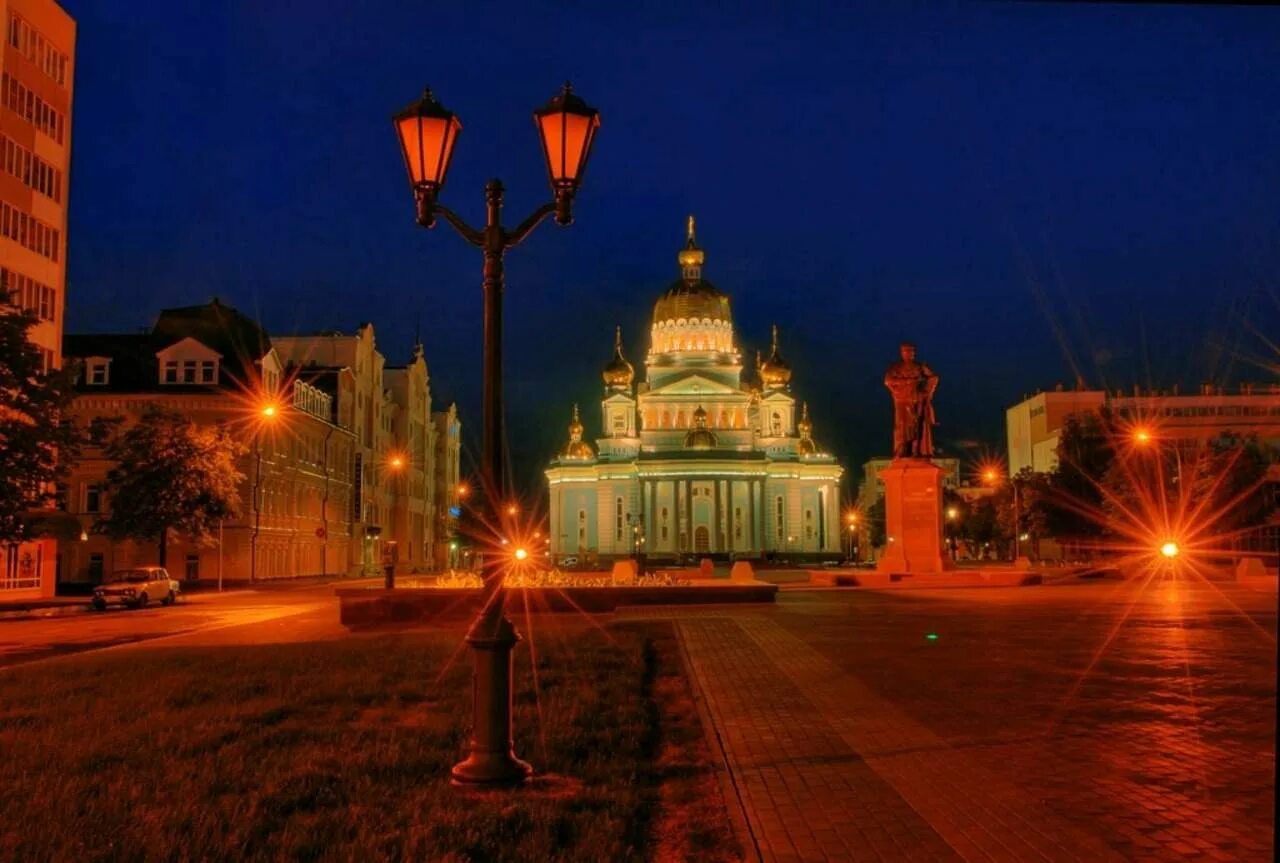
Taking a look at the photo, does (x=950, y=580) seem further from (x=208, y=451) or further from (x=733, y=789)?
(x=733, y=789)

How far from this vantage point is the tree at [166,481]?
166ft

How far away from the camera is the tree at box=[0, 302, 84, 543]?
3631cm

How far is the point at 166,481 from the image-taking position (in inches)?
1994

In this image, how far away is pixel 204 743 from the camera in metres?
10.8

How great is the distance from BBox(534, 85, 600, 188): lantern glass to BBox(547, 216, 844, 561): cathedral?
3954 inches

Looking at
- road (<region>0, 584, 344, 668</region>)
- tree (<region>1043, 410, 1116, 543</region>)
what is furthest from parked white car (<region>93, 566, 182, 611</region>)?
tree (<region>1043, 410, 1116, 543</region>)

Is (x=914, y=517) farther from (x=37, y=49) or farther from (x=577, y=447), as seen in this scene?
(x=577, y=447)

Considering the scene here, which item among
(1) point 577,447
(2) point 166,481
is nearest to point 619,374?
Answer: (1) point 577,447

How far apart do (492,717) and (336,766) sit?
1637 millimetres

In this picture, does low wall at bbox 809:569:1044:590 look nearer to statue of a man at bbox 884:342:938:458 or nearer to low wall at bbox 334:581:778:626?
statue of a man at bbox 884:342:938:458

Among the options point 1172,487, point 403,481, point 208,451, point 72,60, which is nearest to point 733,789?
point 208,451

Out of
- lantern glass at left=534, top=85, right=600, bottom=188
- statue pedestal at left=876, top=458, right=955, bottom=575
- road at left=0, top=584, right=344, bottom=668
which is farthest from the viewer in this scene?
statue pedestal at left=876, top=458, right=955, bottom=575

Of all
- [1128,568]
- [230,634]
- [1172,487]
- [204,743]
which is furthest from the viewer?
[1172,487]

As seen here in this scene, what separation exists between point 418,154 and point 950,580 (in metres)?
35.0
